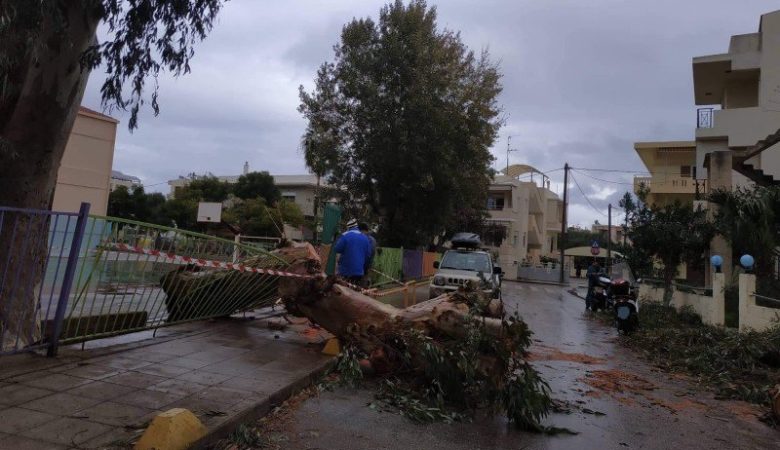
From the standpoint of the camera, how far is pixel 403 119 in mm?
20547

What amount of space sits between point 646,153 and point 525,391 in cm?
3690

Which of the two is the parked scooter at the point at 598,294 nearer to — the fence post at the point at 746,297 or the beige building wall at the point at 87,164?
the fence post at the point at 746,297

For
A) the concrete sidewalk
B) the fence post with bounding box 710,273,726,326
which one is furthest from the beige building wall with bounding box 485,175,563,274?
the concrete sidewalk

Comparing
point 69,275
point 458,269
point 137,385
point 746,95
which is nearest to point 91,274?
point 69,275

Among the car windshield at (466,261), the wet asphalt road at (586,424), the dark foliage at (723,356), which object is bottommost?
the wet asphalt road at (586,424)

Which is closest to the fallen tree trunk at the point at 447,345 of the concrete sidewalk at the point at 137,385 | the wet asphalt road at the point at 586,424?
the wet asphalt road at the point at 586,424

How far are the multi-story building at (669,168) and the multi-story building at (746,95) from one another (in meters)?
12.1

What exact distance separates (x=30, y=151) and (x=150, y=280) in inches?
80.2

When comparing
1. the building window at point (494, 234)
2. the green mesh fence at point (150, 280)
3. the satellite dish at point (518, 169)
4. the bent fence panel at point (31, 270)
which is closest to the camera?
the bent fence panel at point (31, 270)

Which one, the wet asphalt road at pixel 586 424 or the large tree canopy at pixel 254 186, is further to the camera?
the large tree canopy at pixel 254 186

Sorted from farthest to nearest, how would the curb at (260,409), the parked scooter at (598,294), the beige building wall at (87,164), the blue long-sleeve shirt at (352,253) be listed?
the beige building wall at (87,164) < the parked scooter at (598,294) < the blue long-sleeve shirt at (352,253) < the curb at (260,409)

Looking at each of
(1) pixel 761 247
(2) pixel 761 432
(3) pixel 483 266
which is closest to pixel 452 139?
(3) pixel 483 266

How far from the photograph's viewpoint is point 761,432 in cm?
548

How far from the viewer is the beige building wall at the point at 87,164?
22562mm
